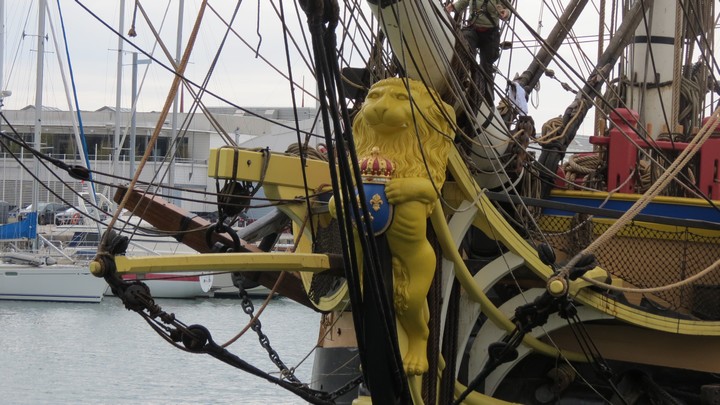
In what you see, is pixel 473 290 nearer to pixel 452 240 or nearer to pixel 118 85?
pixel 452 240

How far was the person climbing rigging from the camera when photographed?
816cm

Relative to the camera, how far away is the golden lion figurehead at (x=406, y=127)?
6.76 m

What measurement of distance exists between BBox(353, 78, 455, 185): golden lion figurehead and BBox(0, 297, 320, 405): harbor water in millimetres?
10455

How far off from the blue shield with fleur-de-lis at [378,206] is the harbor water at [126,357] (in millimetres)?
10529

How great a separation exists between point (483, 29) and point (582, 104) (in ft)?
6.52

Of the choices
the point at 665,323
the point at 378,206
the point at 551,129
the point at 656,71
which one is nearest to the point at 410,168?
the point at 378,206

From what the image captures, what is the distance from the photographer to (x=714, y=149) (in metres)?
9.06

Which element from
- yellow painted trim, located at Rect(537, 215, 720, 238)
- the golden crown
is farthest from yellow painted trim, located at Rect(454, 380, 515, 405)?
the golden crown

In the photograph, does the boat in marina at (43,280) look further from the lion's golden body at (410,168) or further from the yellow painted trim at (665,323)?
the lion's golden body at (410,168)

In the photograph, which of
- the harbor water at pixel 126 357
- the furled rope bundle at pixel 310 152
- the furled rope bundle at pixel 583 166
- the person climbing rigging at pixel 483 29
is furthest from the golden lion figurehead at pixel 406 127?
the harbor water at pixel 126 357

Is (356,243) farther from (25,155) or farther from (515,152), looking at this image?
(25,155)

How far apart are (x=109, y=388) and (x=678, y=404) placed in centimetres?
1155

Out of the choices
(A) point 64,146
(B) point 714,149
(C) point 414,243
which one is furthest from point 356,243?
(A) point 64,146

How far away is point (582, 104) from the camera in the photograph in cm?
986
